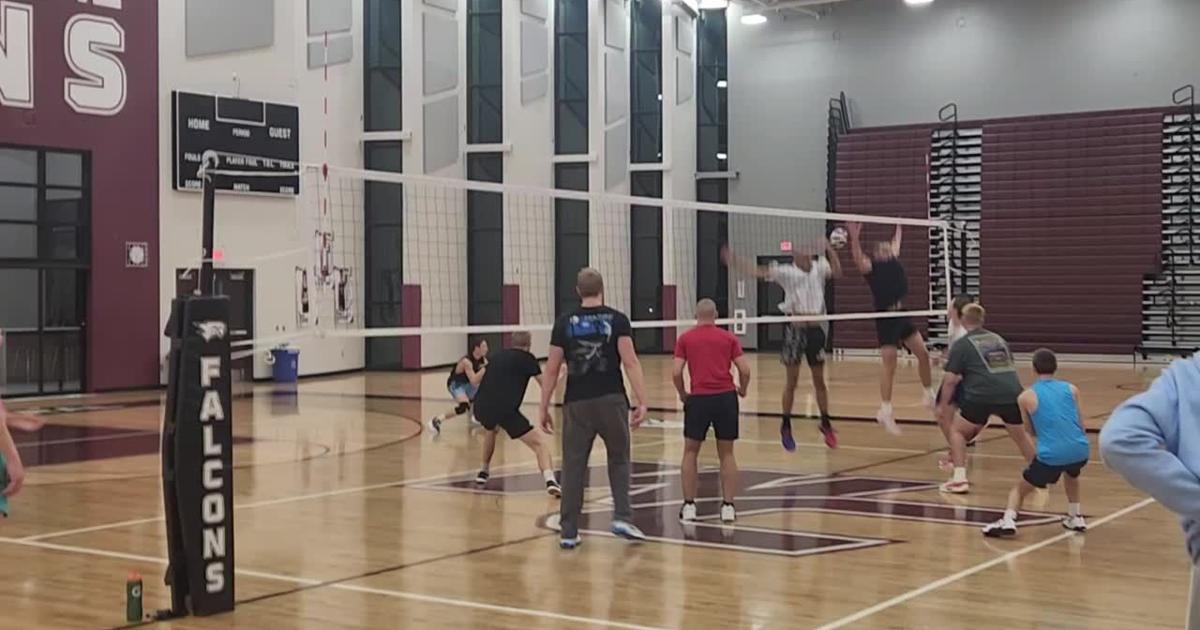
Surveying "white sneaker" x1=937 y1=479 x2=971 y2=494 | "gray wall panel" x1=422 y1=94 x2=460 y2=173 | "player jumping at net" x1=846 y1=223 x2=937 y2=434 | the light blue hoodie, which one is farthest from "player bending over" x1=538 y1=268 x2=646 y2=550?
"gray wall panel" x1=422 y1=94 x2=460 y2=173

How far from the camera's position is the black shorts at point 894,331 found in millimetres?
12398

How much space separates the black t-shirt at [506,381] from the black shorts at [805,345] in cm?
319

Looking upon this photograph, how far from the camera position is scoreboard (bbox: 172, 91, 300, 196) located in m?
21.2

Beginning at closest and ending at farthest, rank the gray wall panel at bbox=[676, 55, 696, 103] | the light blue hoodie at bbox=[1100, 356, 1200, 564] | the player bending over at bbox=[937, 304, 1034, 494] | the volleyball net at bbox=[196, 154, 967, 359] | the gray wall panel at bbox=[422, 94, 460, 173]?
the light blue hoodie at bbox=[1100, 356, 1200, 564]
the player bending over at bbox=[937, 304, 1034, 494]
the volleyball net at bbox=[196, 154, 967, 359]
the gray wall panel at bbox=[422, 94, 460, 173]
the gray wall panel at bbox=[676, 55, 696, 103]

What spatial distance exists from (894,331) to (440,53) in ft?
51.7

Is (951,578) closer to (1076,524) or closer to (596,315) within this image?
(1076,524)

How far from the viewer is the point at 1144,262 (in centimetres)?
2584

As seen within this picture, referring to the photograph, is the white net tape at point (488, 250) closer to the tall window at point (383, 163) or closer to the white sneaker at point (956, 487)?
the tall window at point (383, 163)

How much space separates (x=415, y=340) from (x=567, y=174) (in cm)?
564

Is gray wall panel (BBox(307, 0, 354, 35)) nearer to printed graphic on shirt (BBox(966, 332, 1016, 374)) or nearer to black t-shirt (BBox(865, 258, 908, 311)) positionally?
black t-shirt (BBox(865, 258, 908, 311))

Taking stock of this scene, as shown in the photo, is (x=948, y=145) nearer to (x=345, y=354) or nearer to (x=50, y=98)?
(x=345, y=354)

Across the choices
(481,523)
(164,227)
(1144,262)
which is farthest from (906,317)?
(1144,262)

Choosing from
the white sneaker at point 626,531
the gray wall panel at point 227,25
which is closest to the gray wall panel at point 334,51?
the gray wall panel at point 227,25

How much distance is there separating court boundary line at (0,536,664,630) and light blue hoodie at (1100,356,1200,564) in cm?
383
